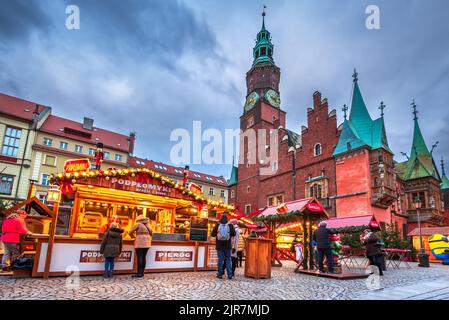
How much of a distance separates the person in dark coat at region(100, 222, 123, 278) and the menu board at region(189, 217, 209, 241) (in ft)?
9.30

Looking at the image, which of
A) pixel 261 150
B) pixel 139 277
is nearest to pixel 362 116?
pixel 261 150

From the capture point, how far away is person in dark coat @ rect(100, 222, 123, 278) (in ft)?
24.6

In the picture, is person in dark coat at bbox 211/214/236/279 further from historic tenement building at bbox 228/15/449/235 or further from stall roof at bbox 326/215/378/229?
historic tenement building at bbox 228/15/449/235

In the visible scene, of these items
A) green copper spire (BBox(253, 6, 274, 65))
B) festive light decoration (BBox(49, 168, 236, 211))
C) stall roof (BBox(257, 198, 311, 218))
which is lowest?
stall roof (BBox(257, 198, 311, 218))

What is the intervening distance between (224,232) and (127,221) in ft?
29.4

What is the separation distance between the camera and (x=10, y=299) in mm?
4562

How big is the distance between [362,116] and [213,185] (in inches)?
1146

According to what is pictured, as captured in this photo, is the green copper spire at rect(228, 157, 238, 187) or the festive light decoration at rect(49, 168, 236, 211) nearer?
the festive light decoration at rect(49, 168, 236, 211)

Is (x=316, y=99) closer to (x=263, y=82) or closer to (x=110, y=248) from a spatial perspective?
(x=263, y=82)

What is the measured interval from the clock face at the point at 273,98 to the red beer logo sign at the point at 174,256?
1282 inches

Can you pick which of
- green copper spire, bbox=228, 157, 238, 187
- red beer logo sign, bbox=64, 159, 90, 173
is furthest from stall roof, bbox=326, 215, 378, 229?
green copper spire, bbox=228, 157, 238, 187

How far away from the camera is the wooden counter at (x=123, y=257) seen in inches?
291

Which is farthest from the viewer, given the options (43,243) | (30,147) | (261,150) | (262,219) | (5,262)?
(261,150)

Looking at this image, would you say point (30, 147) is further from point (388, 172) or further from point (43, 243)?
point (388, 172)
